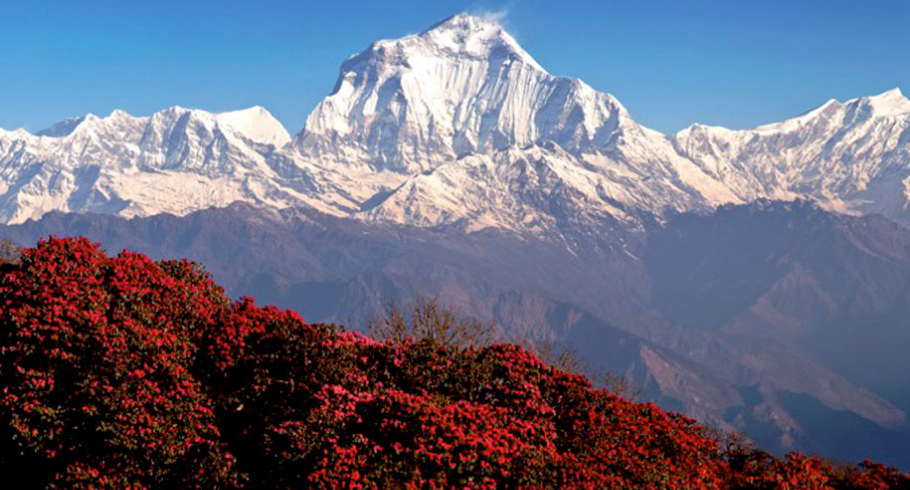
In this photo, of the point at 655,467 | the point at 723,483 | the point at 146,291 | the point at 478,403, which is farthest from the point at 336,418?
the point at 723,483

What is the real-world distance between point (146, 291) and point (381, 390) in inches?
454

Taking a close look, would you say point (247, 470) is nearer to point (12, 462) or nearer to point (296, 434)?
point (296, 434)

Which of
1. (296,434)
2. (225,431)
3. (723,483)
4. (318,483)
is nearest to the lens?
(318,483)

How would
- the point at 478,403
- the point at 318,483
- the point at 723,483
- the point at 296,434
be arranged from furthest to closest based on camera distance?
the point at 723,483, the point at 478,403, the point at 296,434, the point at 318,483

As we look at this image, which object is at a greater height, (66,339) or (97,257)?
(97,257)

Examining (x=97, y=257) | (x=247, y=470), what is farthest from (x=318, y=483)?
(x=97, y=257)

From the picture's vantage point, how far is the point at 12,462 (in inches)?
1503

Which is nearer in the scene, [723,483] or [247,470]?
[247,470]

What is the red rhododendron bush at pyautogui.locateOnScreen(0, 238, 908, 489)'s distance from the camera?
1423 inches

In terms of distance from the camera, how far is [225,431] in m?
40.0

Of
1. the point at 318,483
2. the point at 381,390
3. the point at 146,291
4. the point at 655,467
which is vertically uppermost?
the point at 146,291

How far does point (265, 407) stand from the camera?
4016 centimetres

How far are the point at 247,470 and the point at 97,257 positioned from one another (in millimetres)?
12782

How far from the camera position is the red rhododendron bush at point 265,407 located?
119ft
